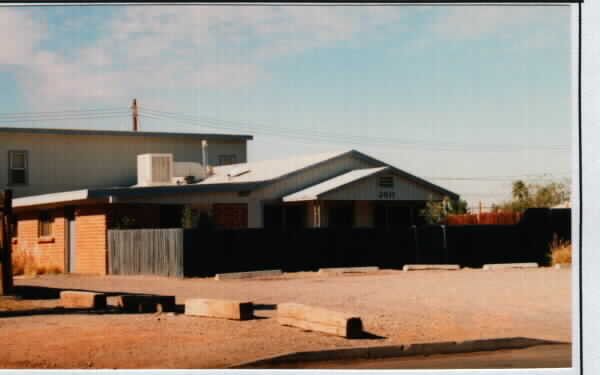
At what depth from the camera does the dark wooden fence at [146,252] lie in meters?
25.1

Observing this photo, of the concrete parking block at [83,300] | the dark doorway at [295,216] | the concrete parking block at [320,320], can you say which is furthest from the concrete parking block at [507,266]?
the concrete parking block at [320,320]

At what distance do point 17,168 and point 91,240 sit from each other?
389 inches

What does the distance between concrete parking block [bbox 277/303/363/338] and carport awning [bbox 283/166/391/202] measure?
19.6 meters

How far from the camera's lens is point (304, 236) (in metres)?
27.8

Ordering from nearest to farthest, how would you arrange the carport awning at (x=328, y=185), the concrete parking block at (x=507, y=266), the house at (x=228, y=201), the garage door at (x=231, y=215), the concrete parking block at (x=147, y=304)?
the concrete parking block at (x=147, y=304) → the concrete parking block at (x=507, y=266) → the house at (x=228, y=201) → the garage door at (x=231, y=215) → the carport awning at (x=328, y=185)

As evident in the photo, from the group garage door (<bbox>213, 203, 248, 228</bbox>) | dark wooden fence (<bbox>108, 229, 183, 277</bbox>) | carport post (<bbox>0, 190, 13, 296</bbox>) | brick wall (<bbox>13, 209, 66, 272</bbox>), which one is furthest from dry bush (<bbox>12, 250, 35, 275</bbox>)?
carport post (<bbox>0, 190, 13, 296</bbox>)

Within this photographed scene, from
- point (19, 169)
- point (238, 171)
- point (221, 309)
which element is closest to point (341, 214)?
point (238, 171)

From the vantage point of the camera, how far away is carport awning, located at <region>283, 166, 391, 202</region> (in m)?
32.5

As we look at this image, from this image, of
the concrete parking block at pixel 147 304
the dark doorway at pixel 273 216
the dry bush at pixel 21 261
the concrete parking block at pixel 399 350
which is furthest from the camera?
the dark doorway at pixel 273 216

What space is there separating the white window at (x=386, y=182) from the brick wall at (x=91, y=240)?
11.1 metres

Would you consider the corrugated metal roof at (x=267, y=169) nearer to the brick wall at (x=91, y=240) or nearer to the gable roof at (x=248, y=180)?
the gable roof at (x=248, y=180)

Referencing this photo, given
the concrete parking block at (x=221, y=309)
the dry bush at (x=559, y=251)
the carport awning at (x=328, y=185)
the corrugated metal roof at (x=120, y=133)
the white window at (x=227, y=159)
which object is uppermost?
the corrugated metal roof at (x=120, y=133)
